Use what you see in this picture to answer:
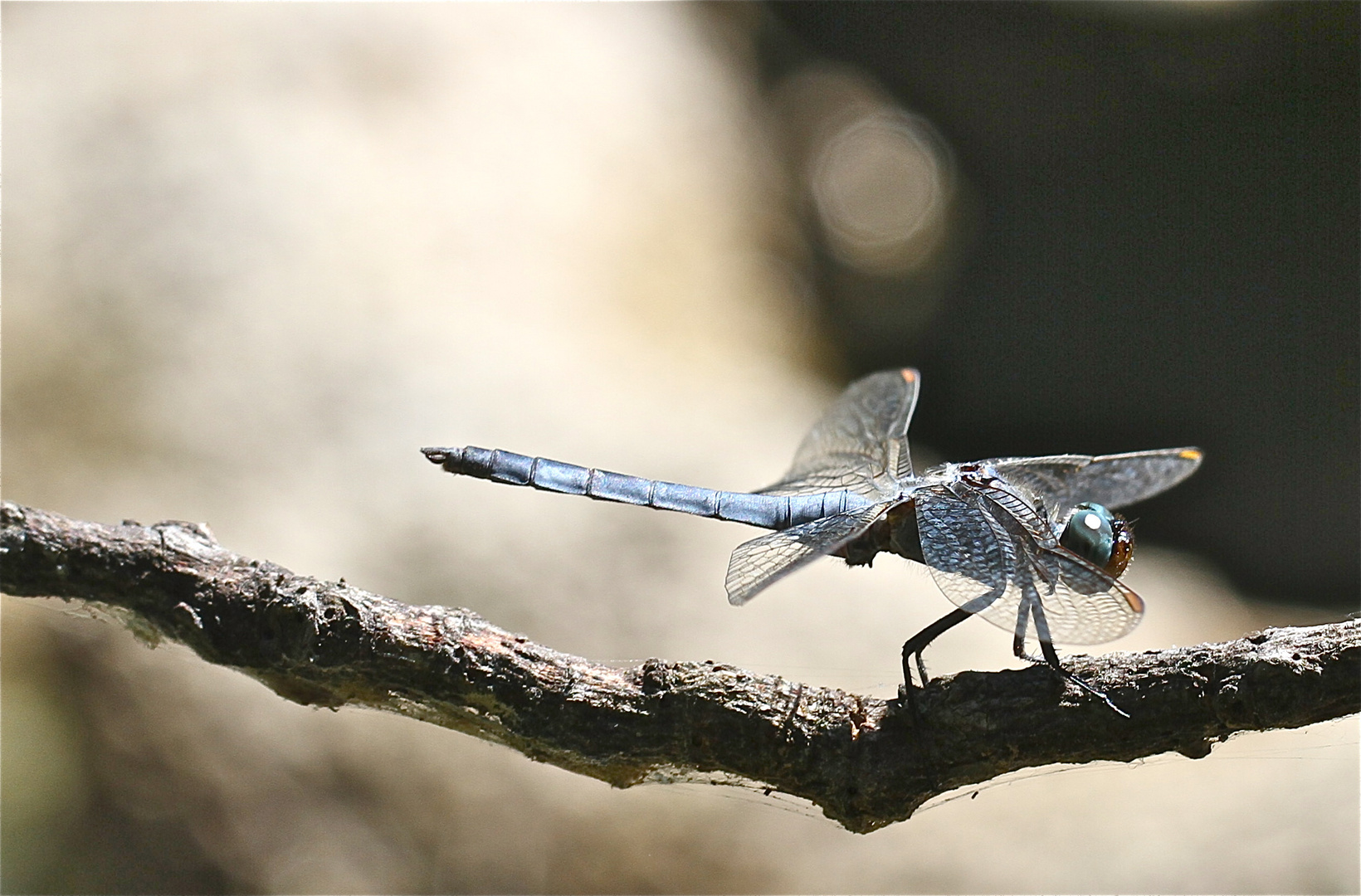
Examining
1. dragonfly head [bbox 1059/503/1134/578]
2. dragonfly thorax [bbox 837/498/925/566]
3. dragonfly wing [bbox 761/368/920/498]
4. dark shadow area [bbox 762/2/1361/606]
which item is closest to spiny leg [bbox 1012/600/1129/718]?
dragonfly head [bbox 1059/503/1134/578]

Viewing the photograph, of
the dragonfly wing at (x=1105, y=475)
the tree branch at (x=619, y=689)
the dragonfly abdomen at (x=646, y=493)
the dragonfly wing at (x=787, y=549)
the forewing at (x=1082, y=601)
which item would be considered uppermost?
the dragonfly wing at (x=1105, y=475)

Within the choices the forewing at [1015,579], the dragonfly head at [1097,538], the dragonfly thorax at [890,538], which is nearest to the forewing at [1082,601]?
the forewing at [1015,579]

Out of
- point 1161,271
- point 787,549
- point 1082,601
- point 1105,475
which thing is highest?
point 1161,271

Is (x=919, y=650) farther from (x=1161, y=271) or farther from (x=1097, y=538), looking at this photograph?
(x=1161, y=271)

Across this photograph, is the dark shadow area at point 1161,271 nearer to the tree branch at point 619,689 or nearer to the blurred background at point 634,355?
the blurred background at point 634,355

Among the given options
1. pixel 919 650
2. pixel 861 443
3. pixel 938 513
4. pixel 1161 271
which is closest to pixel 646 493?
pixel 861 443

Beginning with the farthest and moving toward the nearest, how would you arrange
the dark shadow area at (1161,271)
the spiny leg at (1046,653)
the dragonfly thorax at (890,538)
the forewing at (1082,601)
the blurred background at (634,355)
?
1. the dark shadow area at (1161,271)
2. the blurred background at (634,355)
3. the dragonfly thorax at (890,538)
4. the forewing at (1082,601)
5. the spiny leg at (1046,653)

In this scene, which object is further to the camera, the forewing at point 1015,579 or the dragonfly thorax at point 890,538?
the dragonfly thorax at point 890,538
